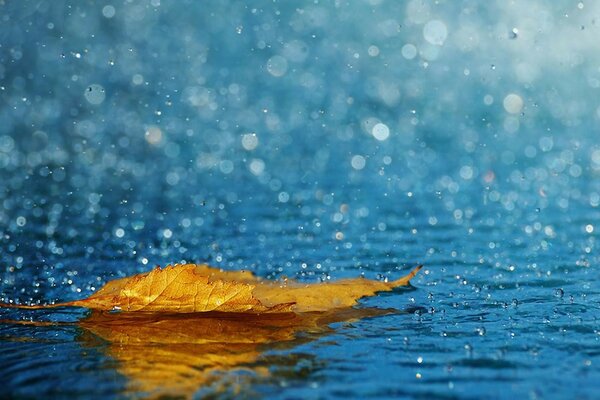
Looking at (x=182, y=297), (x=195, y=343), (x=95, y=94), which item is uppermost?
(x=95, y=94)

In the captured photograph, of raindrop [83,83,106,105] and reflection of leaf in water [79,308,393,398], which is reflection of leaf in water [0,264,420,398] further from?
raindrop [83,83,106,105]

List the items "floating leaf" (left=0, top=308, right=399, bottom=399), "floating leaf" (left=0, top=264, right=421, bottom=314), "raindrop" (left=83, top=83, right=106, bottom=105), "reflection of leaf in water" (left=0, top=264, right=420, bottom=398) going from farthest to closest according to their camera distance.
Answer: "raindrop" (left=83, top=83, right=106, bottom=105), "floating leaf" (left=0, top=264, right=421, bottom=314), "reflection of leaf in water" (left=0, top=264, right=420, bottom=398), "floating leaf" (left=0, top=308, right=399, bottom=399)

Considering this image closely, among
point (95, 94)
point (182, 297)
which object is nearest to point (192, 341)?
point (182, 297)

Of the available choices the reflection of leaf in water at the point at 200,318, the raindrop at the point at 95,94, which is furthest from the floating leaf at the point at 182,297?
the raindrop at the point at 95,94

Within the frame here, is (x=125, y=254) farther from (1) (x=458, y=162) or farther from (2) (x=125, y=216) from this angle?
(1) (x=458, y=162)

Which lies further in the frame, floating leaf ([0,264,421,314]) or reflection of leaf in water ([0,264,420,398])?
floating leaf ([0,264,421,314])

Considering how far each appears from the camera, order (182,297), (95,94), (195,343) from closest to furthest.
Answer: (195,343)
(182,297)
(95,94)

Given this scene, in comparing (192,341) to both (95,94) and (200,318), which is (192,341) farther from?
(95,94)

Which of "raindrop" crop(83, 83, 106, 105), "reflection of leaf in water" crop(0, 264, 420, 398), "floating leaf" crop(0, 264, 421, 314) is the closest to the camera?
"reflection of leaf in water" crop(0, 264, 420, 398)

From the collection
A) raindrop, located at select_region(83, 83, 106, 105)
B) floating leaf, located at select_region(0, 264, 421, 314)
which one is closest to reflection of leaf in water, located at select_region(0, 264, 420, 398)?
floating leaf, located at select_region(0, 264, 421, 314)

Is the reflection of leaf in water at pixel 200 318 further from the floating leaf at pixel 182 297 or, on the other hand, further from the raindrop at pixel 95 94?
the raindrop at pixel 95 94
